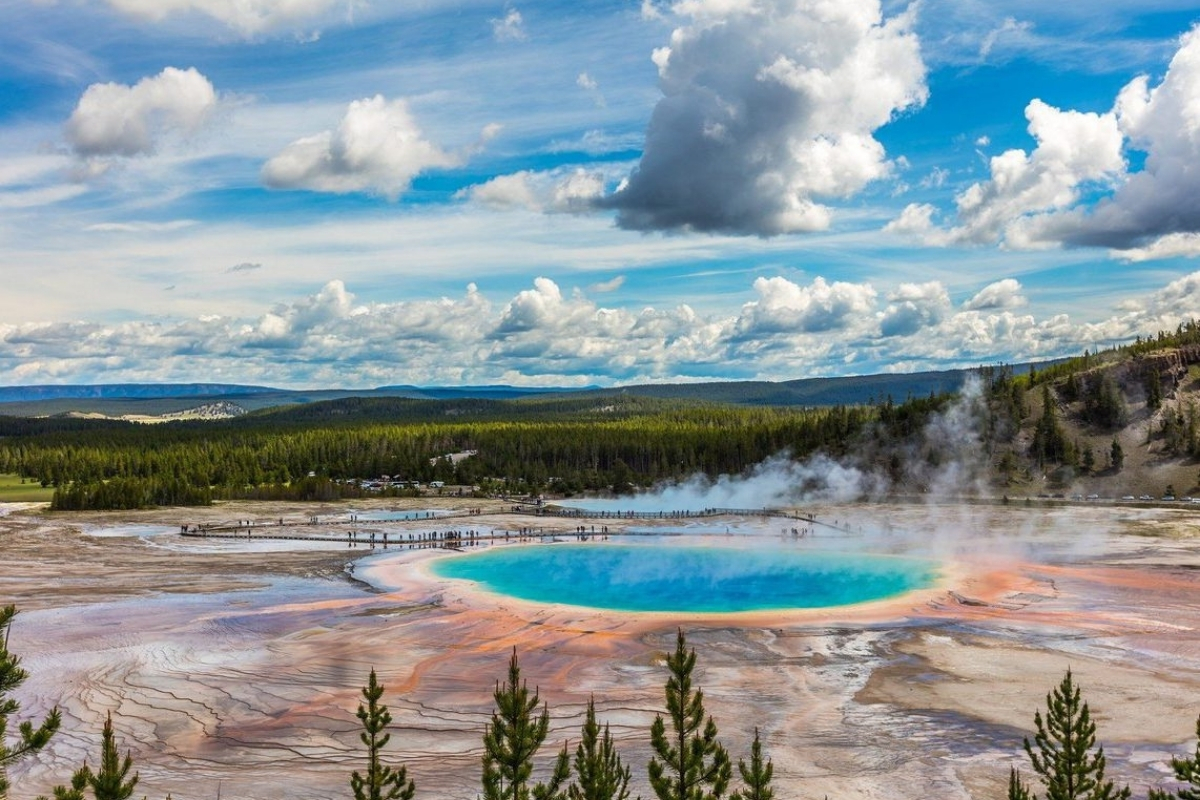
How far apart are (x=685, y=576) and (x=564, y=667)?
22.0m

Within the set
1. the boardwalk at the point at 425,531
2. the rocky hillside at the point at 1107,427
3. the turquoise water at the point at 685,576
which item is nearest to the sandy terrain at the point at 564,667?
the turquoise water at the point at 685,576

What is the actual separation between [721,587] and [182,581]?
2701 centimetres

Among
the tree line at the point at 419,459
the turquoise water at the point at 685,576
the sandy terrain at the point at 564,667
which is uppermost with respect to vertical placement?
the tree line at the point at 419,459

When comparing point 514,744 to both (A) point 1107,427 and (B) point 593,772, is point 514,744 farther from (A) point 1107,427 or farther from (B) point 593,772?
(A) point 1107,427

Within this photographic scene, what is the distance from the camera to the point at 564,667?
93.1 ft

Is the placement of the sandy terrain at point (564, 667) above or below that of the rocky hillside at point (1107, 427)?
below

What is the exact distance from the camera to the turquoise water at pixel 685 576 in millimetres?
41500

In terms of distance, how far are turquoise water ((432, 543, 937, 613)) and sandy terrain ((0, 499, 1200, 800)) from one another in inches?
108

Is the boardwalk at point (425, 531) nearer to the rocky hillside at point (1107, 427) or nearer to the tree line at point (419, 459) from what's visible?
the tree line at point (419, 459)

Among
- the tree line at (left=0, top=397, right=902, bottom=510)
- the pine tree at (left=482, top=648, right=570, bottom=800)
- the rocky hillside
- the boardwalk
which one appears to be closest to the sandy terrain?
the pine tree at (left=482, top=648, right=570, bottom=800)

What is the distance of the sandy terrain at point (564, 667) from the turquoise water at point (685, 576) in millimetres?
2731

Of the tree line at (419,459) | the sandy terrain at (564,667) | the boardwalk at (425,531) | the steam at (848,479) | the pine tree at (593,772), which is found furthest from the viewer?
the tree line at (419,459)

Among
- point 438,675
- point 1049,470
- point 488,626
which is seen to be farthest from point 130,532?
point 1049,470

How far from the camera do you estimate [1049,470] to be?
84.9 metres
